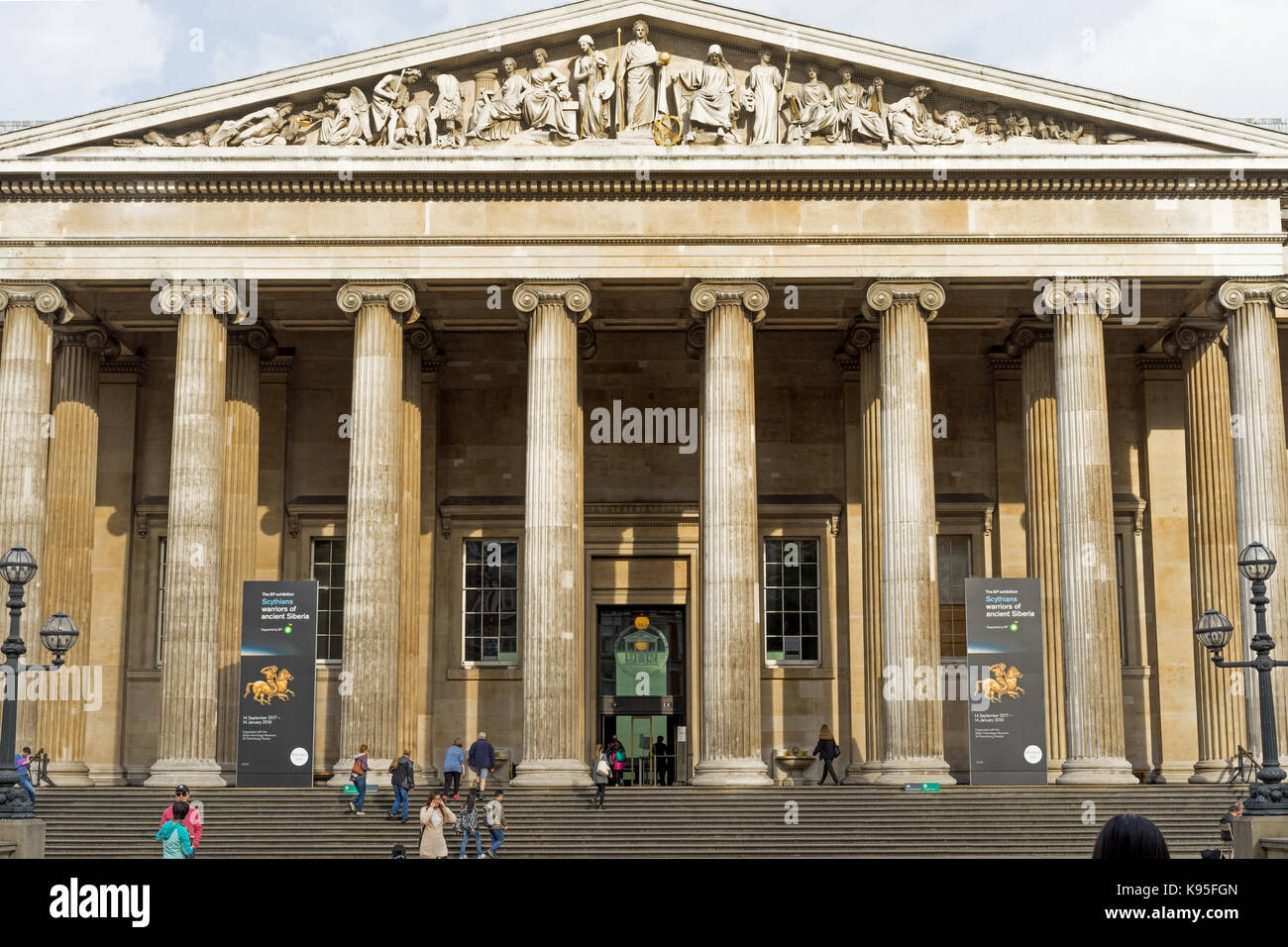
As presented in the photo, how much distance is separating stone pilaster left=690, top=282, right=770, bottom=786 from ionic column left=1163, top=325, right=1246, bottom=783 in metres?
10.3

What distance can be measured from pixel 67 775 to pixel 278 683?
6.78 m

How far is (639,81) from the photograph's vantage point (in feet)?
114

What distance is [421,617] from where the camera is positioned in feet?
132

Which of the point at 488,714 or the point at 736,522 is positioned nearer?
the point at 736,522

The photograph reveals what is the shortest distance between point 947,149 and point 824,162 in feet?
8.85

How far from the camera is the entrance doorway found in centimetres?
4041

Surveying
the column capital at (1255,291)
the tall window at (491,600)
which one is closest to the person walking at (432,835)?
the tall window at (491,600)

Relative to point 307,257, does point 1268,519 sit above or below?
below

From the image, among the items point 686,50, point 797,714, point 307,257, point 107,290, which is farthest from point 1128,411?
point 107,290

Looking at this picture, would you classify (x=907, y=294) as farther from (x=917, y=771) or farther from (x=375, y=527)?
(x=375, y=527)

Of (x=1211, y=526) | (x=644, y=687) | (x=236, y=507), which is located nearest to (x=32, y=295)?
(x=236, y=507)

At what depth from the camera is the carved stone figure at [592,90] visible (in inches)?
1362

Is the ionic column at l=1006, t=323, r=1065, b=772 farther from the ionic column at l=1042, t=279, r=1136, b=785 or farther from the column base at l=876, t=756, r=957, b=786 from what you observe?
the column base at l=876, t=756, r=957, b=786

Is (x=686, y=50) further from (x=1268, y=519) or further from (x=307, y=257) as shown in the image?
(x=1268, y=519)
